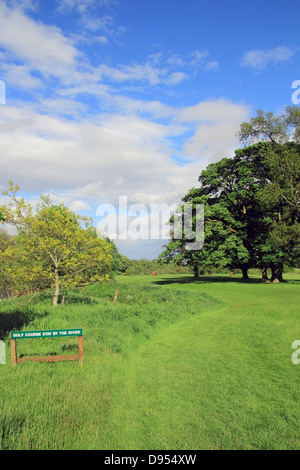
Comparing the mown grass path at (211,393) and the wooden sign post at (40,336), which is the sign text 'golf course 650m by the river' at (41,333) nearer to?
the wooden sign post at (40,336)

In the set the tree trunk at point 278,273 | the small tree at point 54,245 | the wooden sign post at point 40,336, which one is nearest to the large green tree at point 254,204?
the tree trunk at point 278,273

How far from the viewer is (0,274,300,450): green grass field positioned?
19.8 feet

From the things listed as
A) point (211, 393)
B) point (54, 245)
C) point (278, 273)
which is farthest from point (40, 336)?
point (278, 273)

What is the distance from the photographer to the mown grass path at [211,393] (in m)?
6.05

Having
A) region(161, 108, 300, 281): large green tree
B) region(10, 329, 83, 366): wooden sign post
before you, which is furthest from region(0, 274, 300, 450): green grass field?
region(161, 108, 300, 281): large green tree

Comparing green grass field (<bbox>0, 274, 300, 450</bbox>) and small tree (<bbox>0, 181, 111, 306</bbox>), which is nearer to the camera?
green grass field (<bbox>0, 274, 300, 450</bbox>)

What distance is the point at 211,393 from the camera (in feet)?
26.2

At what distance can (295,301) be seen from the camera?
2212cm

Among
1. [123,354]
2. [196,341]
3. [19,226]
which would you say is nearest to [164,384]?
[123,354]

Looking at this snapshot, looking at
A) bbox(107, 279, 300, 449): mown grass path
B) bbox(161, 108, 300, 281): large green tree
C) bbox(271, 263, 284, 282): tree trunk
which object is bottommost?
bbox(107, 279, 300, 449): mown grass path

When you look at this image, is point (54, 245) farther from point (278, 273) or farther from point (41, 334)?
point (278, 273)

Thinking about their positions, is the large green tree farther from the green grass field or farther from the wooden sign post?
the wooden sign post

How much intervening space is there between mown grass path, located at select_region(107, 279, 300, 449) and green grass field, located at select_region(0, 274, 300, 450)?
2cm
